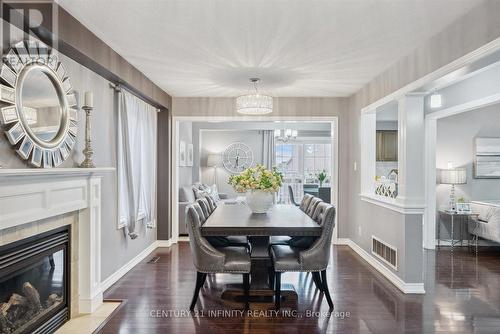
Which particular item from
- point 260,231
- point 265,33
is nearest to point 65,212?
point 260,231

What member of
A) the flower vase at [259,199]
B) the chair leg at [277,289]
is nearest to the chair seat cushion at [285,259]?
the chair leg at [277,289]

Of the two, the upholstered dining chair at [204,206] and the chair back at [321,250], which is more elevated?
the upholstered dining chair at [204,206]

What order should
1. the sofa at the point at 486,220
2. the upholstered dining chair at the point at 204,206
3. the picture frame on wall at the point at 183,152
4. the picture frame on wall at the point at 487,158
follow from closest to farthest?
the upholstered dining chair at the point at 204,206 → the sofa at the point at 486,220 → the picture frame on wall at the point at 487,158 → the picture frame on wall at the point at 183,152

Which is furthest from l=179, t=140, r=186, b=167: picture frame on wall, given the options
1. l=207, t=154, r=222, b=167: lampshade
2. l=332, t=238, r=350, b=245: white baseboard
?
l=332, t=238, r=350, b=245: white baseboard

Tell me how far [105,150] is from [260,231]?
1990 mm

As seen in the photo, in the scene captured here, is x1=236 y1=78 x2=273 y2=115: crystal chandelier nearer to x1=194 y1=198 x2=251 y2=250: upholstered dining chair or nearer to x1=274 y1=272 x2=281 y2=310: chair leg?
x1=194 y1=198 x2=251 y2=250: upholstered dining chair

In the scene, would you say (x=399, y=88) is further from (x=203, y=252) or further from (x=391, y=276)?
(x=203, y=252)

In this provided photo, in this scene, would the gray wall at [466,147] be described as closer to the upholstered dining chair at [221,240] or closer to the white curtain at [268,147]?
the upholstered dining chair at [221,240]

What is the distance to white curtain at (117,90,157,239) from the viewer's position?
404 cm

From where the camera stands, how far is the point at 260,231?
9.76ft

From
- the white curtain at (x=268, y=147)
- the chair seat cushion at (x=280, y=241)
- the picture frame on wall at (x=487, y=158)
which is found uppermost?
the white curtain at (x=268, y=147)

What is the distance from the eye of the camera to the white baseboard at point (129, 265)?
144 inches

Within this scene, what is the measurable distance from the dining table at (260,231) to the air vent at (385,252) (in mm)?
1214

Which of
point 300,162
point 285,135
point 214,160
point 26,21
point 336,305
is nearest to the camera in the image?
point 26,21
